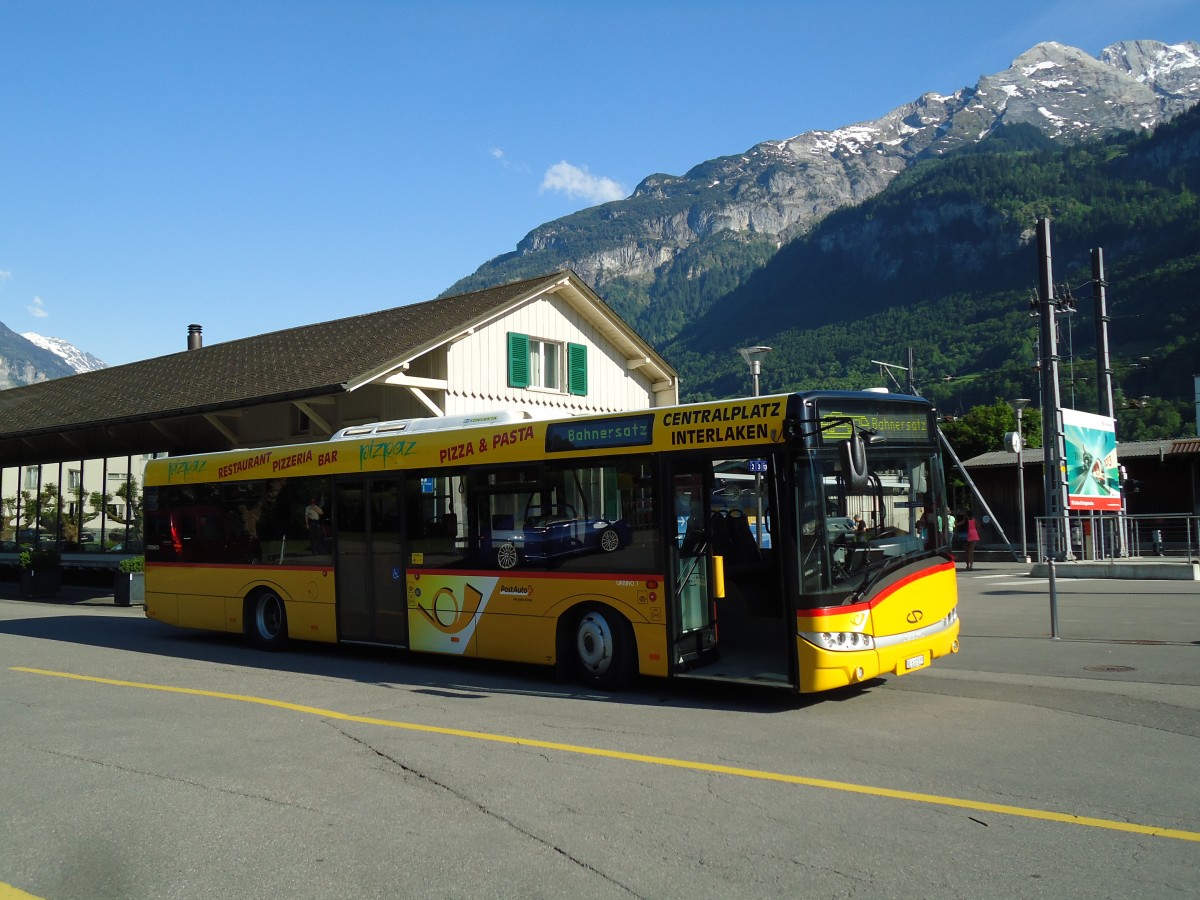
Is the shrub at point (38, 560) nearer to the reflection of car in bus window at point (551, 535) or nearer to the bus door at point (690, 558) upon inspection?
the reflection of car in bus window at point (551, 535)

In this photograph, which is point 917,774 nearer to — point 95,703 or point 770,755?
point 770,755

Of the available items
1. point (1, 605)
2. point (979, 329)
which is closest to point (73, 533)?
point (1, 605)

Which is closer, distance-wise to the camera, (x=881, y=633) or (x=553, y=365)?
(x=881, y=633)

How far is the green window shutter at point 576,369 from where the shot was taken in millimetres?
26375

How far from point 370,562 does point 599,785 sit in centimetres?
687

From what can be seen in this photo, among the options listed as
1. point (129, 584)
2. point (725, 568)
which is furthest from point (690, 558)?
point (129, 584)

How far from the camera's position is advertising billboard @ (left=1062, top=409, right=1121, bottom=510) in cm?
2640

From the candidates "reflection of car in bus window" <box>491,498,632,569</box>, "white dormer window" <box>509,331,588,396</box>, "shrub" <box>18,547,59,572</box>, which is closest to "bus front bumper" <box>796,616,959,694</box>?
"reflection of car in bus window" <box>491,498,632,569</box>

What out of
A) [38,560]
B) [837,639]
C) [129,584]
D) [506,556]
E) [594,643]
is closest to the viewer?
[837,639]

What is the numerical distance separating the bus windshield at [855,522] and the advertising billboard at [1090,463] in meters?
17.9

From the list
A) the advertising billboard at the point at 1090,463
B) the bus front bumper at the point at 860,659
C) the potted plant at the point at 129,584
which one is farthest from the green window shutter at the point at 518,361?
the bus front bumper at the point at 860,659

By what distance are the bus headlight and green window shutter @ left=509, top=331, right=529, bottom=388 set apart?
16428 millimetres

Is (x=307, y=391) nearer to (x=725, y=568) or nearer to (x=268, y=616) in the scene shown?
(x=268, y=616)

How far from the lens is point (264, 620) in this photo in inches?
586
